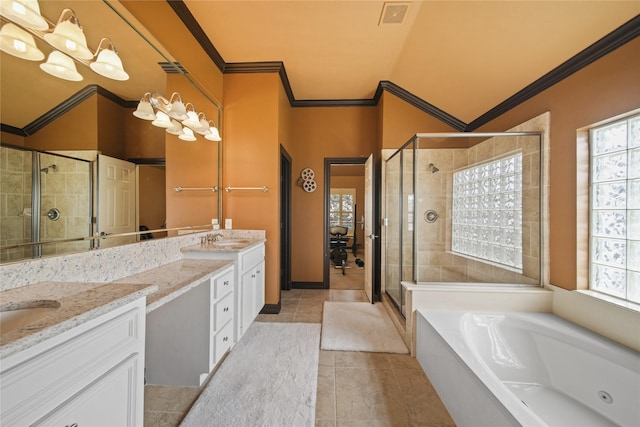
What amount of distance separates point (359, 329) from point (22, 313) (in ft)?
7.66

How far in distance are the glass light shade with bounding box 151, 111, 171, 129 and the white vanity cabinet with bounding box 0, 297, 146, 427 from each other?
1.26 meters

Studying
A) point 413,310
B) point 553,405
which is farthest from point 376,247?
point 553,405

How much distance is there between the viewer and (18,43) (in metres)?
0.93

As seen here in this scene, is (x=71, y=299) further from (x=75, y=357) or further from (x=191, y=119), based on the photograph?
(x=191, y=119)

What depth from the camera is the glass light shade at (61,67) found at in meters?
1.03

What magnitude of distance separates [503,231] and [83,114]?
3.44m

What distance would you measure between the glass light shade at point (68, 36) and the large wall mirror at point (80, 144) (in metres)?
0.02

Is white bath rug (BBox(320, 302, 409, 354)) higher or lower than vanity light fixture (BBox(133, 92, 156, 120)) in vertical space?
lower

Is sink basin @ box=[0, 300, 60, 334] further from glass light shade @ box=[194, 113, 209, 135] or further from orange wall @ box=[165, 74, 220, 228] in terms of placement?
glass light shade @ box=[194, 113, 209, 135]

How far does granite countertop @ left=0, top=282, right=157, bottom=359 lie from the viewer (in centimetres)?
55

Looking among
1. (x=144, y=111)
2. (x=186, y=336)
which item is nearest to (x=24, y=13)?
(x=144, y=111)

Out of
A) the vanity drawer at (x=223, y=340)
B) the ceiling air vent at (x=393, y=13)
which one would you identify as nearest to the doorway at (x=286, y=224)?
the vanity drawer at (x=223, y=340)

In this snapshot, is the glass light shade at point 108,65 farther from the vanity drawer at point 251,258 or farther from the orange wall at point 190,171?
the vanity drawer at point 251,258

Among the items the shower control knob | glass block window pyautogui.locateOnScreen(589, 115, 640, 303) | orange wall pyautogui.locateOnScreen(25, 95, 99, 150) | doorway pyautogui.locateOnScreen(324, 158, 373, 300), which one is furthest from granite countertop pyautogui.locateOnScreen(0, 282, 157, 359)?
doorway pyautogui.locateOnScreen(324, 158, 373, 300)
